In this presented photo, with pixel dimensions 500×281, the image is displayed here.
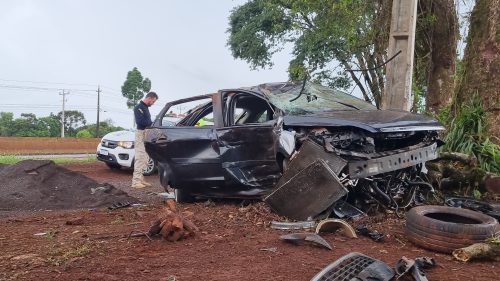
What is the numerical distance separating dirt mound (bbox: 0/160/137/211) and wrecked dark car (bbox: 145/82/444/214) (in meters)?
1.39

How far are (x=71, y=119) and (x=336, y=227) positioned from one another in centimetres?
4809

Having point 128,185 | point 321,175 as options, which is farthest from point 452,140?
point 128,185

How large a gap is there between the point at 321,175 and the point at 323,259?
3.29ft

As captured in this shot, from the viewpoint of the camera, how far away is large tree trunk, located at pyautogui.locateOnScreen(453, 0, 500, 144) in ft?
19.9

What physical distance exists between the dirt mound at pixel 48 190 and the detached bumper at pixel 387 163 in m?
3.89

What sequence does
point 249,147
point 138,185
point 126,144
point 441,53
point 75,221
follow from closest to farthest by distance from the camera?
1. point 75,221
2. point 249,147
3. point 138,185
4. point 441,53
5. point 126,144

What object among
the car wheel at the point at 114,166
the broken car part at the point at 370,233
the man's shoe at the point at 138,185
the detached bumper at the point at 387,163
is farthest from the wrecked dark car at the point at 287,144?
the car wheel at the point at 114,166

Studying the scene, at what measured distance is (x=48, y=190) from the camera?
23.9 feet

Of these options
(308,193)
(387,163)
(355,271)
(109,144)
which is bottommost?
(355,271)

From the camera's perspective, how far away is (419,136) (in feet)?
15.6

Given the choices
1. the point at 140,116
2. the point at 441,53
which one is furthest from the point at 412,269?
the point at 441,53

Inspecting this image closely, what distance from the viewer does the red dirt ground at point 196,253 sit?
9.84 feet

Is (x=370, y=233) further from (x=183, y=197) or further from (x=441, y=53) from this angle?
(x=441, y=53)

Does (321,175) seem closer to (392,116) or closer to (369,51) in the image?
(392,116)
